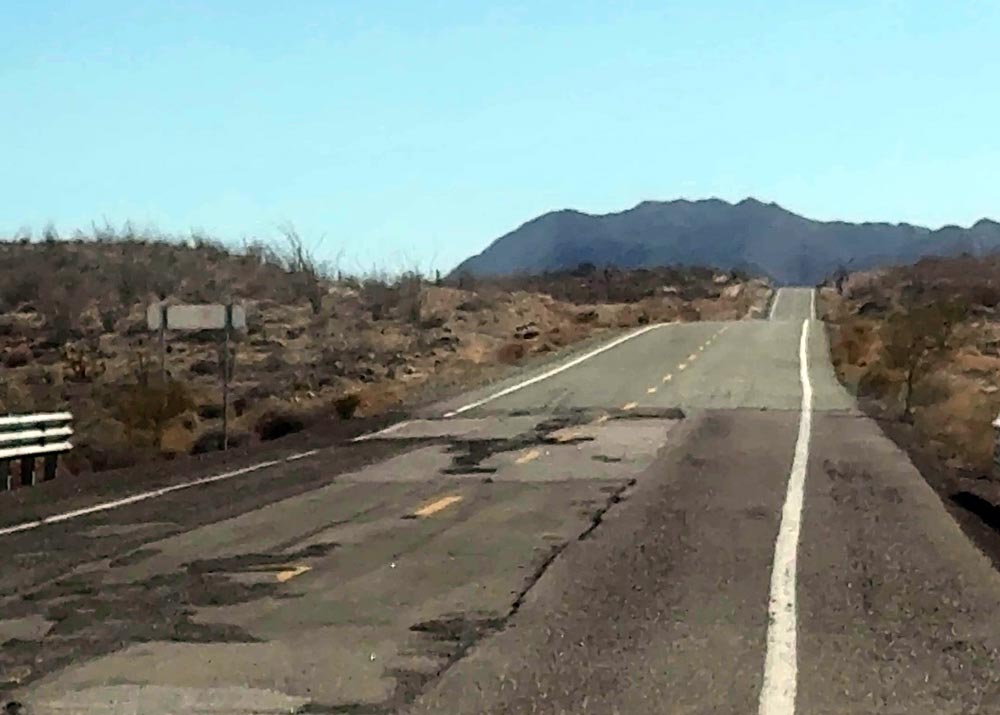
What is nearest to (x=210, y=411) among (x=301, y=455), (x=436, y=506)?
(x=301, y=455)

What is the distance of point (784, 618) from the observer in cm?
1042

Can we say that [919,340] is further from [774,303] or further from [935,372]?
[774,303]

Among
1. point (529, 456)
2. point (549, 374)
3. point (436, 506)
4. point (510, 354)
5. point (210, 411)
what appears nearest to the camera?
point (436, 506)

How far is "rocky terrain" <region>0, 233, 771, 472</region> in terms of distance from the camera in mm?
31219

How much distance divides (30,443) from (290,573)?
9.36 metres

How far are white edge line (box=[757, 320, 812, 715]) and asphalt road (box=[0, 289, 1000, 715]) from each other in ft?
0.09

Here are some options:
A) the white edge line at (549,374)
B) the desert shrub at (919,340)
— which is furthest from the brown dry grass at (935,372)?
the white edge line at (549,374)

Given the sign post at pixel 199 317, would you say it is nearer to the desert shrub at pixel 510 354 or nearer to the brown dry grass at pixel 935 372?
the brown dry grass at pixel 935 372

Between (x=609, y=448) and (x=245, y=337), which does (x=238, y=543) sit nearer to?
(x=609, y=448)

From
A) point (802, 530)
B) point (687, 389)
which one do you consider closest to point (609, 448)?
point (802, 530)

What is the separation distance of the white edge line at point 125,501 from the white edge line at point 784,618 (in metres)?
7.03

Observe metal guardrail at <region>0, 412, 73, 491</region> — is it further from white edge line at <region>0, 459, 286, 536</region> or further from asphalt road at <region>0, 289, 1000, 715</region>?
asphalt road at <region>0, 289, 1000, 715</region>

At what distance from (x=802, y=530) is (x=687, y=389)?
22273mm

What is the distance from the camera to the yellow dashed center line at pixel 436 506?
1625 centimetres
